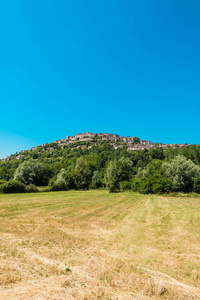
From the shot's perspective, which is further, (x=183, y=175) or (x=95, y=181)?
(x=95, y=181)

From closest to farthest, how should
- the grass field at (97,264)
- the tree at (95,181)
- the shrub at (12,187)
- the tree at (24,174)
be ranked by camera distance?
the grass field at (97,264), the shrub at (12,187), the tree at (24,174), the tree at (95,181)

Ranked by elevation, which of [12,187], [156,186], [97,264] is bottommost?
[97,264]

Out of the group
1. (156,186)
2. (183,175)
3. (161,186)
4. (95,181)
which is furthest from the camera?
(95,181)

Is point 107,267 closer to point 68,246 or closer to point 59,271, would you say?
point 59,271

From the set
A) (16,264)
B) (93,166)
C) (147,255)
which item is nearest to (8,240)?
(16,264)

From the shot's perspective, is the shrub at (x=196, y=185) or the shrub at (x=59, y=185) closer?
the shrub at (x=196, y=185)

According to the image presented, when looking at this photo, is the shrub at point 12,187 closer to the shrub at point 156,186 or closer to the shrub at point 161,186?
the shrub at point 156,186

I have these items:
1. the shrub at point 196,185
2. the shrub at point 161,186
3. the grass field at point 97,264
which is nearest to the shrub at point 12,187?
the shrub at point 161,186

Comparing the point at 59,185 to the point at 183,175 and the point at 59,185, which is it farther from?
the point at 183,175

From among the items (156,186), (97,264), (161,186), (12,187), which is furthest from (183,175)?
(12,187)

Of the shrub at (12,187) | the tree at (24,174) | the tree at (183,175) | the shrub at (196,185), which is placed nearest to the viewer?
the shrub at (196,185)

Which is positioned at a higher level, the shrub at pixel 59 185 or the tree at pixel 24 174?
the tree at pixel 24 174

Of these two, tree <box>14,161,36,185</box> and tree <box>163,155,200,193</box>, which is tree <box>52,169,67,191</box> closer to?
tree <box>14,161,36,185</box>

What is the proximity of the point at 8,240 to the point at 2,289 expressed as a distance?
4.35 meters
